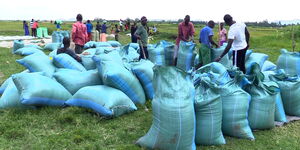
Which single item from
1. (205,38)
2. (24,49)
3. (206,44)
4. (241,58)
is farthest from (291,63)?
(24,49)

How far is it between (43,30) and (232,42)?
54.4 feet

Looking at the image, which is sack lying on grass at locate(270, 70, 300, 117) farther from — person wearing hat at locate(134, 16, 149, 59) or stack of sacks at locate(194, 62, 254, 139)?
person wearing hat at locate(134, 16, 149, 59)

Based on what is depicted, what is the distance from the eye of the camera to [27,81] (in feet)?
12.8

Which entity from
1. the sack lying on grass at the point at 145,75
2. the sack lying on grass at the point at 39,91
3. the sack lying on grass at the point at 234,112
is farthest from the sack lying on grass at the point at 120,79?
the sack lying on grass at the point at 234,112

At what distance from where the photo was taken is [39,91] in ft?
12.5

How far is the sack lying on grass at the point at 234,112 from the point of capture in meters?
3.41

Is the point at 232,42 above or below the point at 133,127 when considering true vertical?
above

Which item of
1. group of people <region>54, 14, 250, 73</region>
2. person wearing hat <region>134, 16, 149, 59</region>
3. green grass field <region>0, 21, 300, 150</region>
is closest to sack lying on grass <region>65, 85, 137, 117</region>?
green grass field <region>0, 21, 300, 150</region>

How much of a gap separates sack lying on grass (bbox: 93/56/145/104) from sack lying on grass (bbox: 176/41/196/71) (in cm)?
199

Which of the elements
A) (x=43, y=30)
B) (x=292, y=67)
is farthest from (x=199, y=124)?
(x=43, y=30)

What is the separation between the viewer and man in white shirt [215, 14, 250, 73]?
475 centimetres

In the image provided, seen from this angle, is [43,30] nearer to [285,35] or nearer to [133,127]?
[285,35]

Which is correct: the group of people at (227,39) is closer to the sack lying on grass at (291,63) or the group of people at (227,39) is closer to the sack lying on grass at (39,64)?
the sack lying on grass at (291,63)

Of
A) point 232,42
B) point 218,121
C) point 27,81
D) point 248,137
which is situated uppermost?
point 232,42
